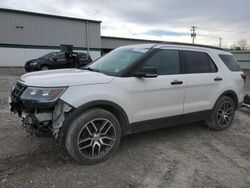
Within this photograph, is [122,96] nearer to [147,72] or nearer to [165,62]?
[147,72]

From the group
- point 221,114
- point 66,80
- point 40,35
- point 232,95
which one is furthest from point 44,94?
point 40,35

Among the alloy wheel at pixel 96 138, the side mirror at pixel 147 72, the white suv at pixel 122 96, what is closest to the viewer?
the white suv at pixel 122 96

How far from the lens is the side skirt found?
4086mm

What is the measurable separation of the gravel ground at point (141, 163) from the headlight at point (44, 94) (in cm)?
97

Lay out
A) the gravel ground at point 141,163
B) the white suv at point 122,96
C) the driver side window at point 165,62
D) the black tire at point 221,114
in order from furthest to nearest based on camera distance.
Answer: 1. the black tire at point 221,114
2. the driver side window at point 165,62
3. the white suv at point 122,96
4. the gravel ground at point 141,163

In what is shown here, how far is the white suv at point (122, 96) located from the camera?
3.41m

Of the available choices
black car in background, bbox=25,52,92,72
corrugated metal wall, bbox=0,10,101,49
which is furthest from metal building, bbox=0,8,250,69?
black car in background, bbox=25,52,92,72

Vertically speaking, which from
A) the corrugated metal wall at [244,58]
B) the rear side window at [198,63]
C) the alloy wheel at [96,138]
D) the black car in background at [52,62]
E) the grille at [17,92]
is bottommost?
the alloy wheel at [96,138]

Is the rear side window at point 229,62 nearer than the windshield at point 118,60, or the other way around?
the windshield at point 118,60

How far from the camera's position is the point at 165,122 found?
441cm

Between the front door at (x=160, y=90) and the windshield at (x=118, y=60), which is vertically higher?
the windshield at (x=118, y=60)

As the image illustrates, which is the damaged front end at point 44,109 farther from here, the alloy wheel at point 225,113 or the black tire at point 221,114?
the alloy wheel at point 225,113

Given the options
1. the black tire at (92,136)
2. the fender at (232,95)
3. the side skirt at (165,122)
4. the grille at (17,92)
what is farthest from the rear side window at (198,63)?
the grille at (17,92)

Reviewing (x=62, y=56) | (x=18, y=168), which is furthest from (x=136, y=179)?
(x=62, y=56)
